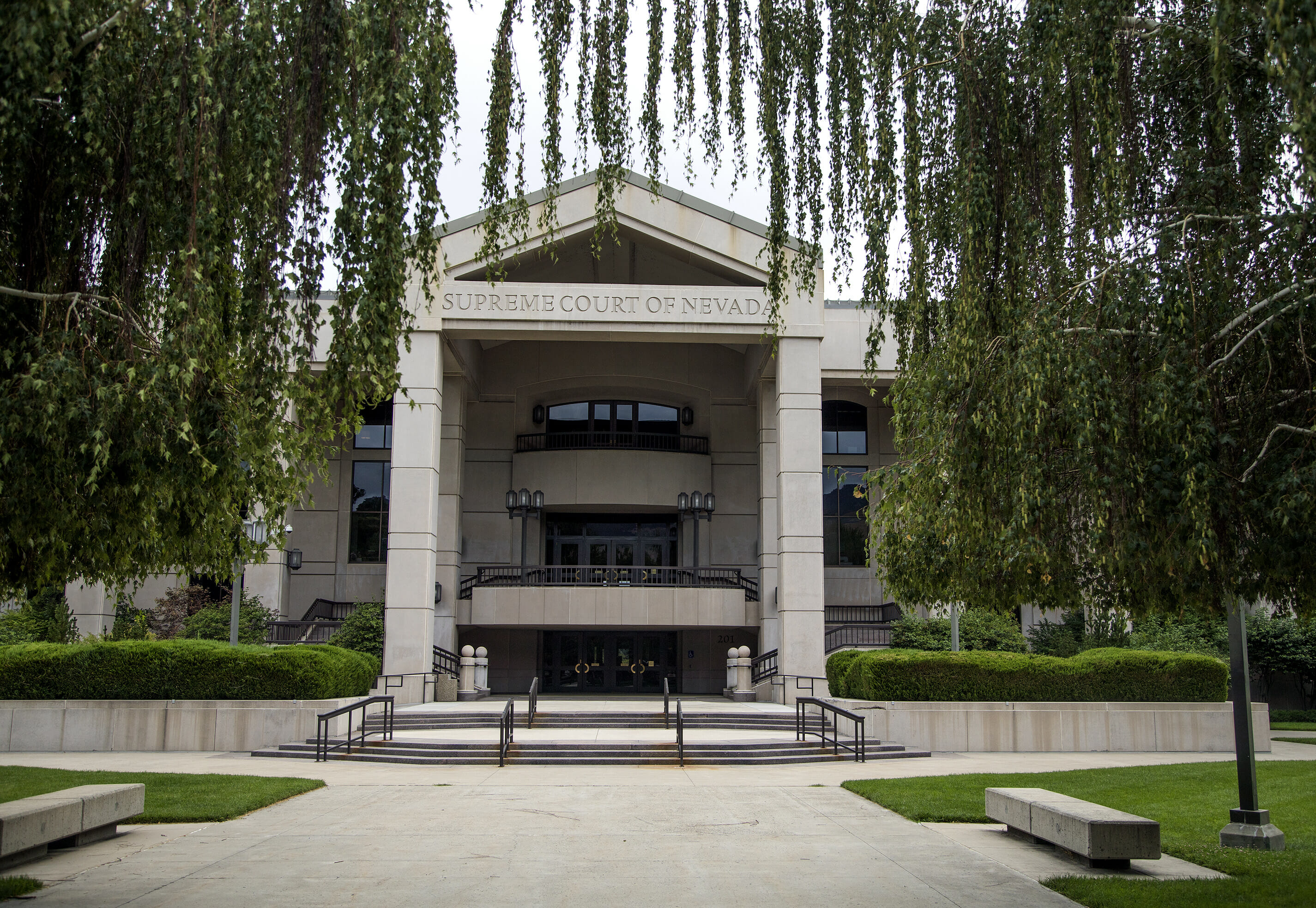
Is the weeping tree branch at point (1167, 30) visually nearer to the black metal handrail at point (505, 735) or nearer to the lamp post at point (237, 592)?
the lamp post at point (237, 592)

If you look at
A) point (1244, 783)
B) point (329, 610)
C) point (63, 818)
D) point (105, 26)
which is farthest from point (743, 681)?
point (105, 26)

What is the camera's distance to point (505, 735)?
19281mm

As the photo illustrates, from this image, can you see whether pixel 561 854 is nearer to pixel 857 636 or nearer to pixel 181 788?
pixel 181 788

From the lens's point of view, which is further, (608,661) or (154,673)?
(608,661)

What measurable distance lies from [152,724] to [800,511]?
15.5 metres

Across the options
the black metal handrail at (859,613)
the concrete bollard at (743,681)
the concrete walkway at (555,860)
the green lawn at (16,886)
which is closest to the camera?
the green lawn at (16,886)

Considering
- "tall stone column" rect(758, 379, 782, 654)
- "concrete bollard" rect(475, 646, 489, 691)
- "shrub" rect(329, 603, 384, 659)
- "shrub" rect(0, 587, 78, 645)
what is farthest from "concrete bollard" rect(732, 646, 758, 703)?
"shrub" rect(0, 587, 78, 645)

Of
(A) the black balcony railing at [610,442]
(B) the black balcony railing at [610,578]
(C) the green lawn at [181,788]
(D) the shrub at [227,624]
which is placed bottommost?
(C) the green lawn at [181,788]

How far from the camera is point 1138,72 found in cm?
840

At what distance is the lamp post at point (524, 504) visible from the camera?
32.6 meters

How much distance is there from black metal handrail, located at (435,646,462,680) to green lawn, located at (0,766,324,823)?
12.9 m

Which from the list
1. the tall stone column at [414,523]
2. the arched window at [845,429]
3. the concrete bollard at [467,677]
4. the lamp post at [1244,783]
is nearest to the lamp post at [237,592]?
the tall stone column at [414,523]

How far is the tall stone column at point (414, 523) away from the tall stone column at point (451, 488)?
372cm

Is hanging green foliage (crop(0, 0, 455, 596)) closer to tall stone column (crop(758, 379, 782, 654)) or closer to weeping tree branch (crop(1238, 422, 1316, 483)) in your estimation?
weeping tree branch (crop(1238, 422, 1316, 483))
